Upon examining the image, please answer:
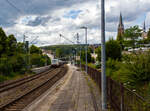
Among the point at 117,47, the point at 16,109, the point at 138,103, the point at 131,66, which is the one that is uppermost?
the point at 117,47

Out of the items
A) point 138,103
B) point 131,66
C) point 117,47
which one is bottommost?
point 138,103

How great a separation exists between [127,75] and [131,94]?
184 inches

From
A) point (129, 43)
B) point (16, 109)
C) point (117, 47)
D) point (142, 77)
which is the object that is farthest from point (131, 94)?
point (129, 43)

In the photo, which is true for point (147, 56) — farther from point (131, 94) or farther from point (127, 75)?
point (131, 94)

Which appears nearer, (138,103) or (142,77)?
(138,103)

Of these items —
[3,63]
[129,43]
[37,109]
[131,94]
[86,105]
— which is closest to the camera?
[131,94]

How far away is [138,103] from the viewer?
4797 millimetres

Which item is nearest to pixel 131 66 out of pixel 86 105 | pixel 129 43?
pixel 86 105

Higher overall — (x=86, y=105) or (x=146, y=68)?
(x=146, y=68)

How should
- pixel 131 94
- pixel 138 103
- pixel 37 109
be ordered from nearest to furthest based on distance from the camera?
pixel 138 103 < pixel 131 94 < pixel 37 109

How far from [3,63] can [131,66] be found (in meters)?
21.5

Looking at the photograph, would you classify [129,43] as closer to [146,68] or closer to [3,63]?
[3,63]

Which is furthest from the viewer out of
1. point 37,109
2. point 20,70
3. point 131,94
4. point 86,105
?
point 20,70

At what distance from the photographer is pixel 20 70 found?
33.6 metres
